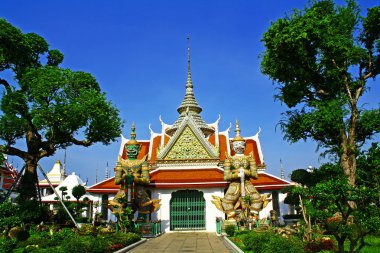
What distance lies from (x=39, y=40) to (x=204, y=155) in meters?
12.4

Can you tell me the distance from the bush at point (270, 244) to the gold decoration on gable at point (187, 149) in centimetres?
1119

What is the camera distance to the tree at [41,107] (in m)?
17.6

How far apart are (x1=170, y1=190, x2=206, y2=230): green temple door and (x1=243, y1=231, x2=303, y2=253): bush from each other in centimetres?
874

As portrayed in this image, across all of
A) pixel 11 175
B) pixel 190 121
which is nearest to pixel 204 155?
pixel 190 121

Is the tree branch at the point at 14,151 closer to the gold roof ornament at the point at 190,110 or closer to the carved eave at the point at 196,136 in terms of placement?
the carved eave at the point at 196,136

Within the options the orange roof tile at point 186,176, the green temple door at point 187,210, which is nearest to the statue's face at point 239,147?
the orange roof tile at point 186,176

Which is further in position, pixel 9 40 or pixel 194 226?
pixel 194 226

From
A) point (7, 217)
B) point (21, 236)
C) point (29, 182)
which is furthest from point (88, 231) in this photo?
point (29, 182)

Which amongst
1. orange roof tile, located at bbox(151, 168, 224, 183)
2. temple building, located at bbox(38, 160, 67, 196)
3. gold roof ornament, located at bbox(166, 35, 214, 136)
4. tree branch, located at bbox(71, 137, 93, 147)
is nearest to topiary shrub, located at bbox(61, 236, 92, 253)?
tree branch, located at bbox(71, 137, 93, 147)

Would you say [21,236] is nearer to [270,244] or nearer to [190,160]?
[270,244]

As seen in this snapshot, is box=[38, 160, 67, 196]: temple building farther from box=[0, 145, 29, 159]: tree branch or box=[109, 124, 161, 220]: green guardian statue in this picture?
box=[109, 124, 161, 220]: green guardian statue

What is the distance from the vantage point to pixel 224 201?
18.6 meters

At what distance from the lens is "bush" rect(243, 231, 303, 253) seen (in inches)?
349

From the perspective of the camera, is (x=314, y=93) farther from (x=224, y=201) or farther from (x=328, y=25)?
(x=224, y=201)
